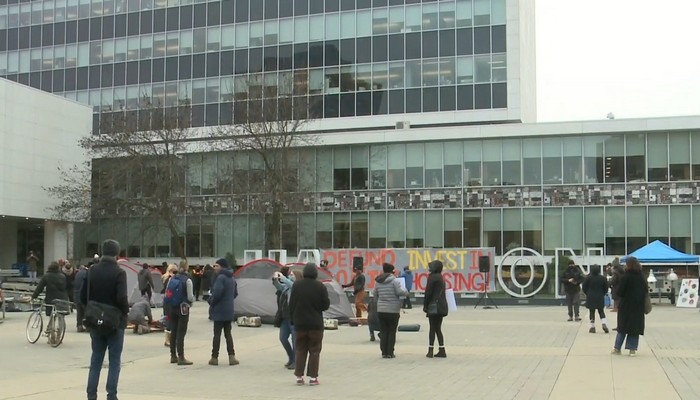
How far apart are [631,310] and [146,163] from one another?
125 ft

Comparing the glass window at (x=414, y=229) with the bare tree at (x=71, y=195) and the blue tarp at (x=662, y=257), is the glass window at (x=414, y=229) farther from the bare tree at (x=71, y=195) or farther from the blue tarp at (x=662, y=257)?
the bare tree at (x=71, y=195)

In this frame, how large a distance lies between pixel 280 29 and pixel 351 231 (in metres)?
16.5

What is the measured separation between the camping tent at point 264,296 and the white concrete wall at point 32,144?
30362mm

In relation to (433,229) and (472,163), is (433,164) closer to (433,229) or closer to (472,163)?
(472,163)

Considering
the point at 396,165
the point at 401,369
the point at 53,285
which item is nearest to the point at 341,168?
the point at 396,165

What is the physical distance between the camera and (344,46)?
5616 centimetres

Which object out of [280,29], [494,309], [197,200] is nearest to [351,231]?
[197,200]

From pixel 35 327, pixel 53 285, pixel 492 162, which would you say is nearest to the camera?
pixel 35 327

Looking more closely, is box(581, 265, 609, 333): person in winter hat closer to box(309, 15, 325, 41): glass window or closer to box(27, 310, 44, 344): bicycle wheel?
box(27, 310, 44, 344): bicycle wheel

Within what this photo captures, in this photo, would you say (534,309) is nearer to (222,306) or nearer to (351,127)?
(222,306)

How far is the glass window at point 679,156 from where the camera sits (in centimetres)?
4491

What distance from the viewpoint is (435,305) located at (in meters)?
15.5

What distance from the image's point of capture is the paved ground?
11.2m

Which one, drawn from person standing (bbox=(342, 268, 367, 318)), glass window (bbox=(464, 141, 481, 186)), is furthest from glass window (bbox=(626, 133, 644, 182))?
person standing (bbox=(342, 268, 367, 318))
